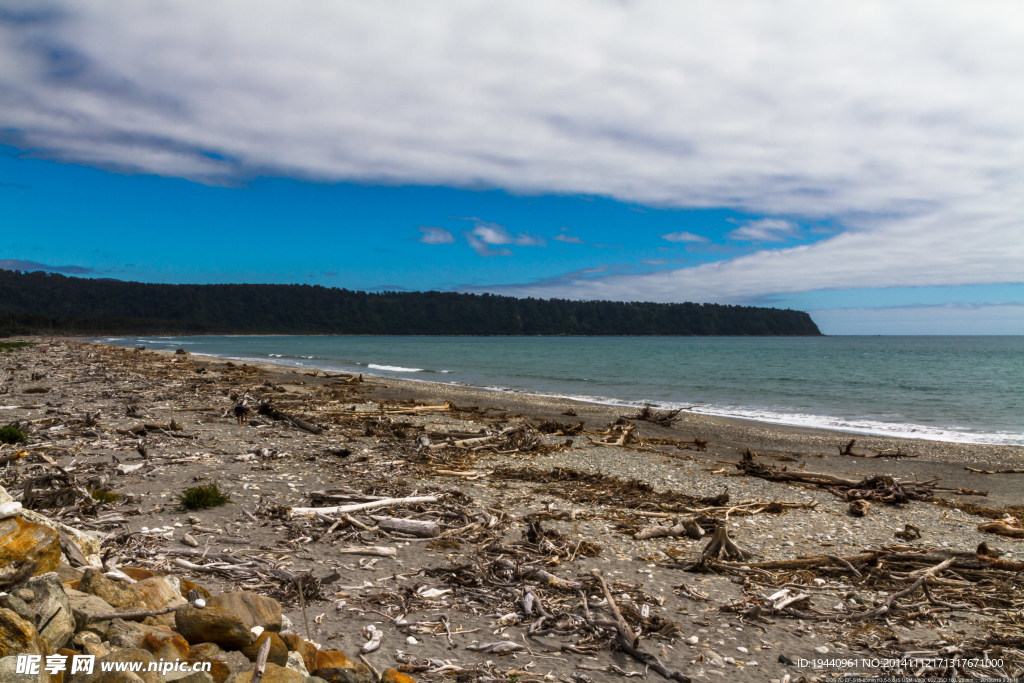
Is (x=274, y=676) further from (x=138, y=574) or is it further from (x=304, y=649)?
(x=138, y=574)

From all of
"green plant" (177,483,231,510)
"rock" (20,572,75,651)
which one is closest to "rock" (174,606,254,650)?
"rock" (20,572,75,651)

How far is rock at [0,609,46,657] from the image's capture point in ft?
9.51

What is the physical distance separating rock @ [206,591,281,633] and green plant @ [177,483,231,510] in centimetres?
425

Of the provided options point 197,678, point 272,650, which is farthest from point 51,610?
point 272,650

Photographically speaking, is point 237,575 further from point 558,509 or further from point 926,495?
point 926,495

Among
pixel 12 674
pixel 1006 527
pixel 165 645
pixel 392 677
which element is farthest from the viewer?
pixel 1006 527

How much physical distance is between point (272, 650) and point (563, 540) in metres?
4.54

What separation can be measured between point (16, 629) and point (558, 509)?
730 centimetres

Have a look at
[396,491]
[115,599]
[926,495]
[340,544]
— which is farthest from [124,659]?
[926,495]

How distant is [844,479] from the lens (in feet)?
38.9

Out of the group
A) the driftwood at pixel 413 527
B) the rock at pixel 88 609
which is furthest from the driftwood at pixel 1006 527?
the rock at pixel 88 609

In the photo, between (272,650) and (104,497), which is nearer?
(272,650)

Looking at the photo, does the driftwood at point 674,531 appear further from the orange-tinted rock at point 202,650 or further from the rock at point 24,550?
the rock at point 24,550

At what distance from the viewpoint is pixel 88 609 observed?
3725mm
